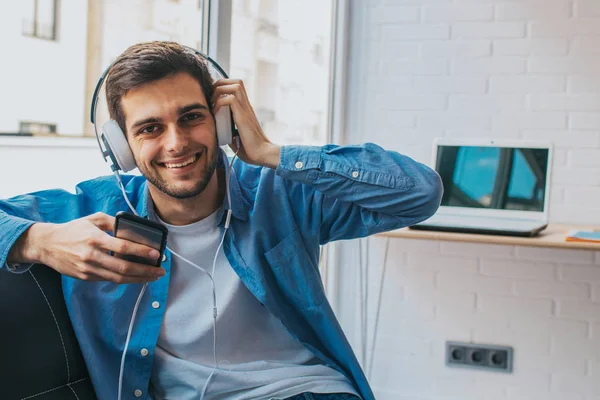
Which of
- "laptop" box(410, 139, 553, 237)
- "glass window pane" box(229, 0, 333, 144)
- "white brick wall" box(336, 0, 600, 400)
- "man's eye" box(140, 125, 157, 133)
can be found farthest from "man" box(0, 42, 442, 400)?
"white brick wall" box(336, 0, 600, 400)

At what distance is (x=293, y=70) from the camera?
2898mm

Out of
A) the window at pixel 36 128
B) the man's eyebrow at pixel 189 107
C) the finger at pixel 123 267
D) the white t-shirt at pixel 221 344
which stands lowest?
the white t-shirt at pixel 221 344

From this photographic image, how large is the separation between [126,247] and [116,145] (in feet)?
1.11

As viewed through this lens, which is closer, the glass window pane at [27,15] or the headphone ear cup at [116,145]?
the headphone ear cup at [116,145]

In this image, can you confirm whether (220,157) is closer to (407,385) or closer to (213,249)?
(213,249)

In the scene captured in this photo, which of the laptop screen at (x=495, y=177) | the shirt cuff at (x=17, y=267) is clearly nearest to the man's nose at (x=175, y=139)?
the shirt cuff at (x=17, y=267)

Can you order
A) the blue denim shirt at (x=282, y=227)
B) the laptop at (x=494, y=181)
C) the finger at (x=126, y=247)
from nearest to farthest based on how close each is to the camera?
the finger at (x=126, y=247), the blue denim shirt at (x=282, y=227), the laptop at (x=494, y=181)

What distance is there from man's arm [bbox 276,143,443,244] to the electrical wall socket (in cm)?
141

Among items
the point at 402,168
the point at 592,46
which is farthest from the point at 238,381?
the point at 592,46

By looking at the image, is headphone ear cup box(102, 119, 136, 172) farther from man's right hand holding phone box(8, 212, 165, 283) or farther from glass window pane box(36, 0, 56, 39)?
glass window pane box(36, 0, 56, 39)

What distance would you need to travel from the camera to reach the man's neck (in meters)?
1.48

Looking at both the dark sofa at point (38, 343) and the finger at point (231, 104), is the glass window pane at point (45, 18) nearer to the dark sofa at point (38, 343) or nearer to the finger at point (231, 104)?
the finger at point (231, 104)

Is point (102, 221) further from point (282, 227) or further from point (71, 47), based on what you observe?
point (71, 47)

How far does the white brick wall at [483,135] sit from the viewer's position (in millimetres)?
2635
